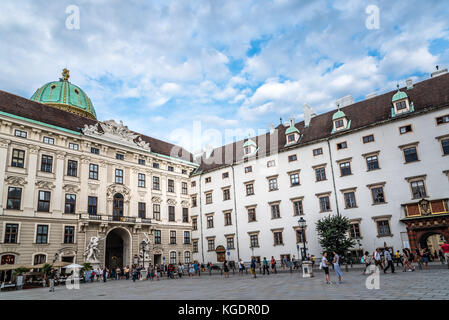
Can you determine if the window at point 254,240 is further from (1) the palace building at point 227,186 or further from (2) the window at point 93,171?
(2) the window at point 93,171

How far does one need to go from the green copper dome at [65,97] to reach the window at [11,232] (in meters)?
24.0

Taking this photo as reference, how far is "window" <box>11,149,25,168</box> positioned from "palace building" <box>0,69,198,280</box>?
9 cm

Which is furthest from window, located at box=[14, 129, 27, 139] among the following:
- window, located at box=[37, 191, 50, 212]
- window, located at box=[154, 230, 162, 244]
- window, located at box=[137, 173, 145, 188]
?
window, located at box=[154, 230, 162, 244]

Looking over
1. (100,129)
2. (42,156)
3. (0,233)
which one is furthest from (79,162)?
(0,233)

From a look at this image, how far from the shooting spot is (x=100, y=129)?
138 ft

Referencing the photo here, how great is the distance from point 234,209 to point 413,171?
71.5 feet

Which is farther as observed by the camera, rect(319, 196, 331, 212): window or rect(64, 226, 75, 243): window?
rect(319, 196, 331, 212): window

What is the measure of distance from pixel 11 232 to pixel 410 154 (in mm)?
38472

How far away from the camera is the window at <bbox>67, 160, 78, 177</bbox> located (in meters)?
35.8

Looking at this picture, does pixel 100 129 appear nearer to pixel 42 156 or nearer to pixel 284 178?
pixel 42 156

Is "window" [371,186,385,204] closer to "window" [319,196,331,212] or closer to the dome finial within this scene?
"window" [319,196,331,212]

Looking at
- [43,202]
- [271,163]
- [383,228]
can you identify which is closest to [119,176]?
[43,202]

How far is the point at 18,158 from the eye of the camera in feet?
105

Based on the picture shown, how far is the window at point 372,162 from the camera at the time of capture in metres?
33.9
